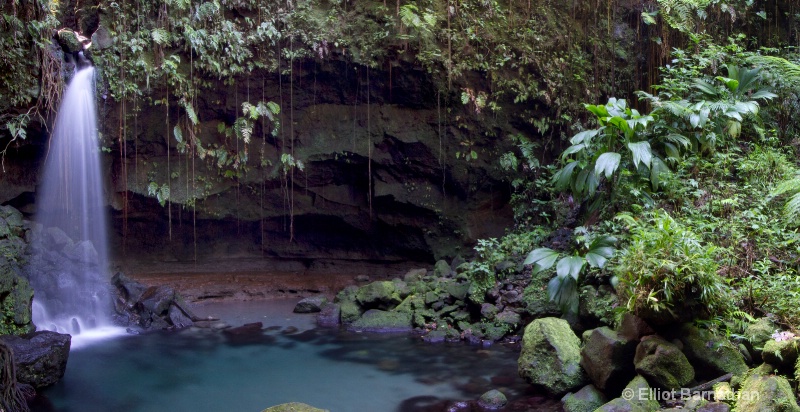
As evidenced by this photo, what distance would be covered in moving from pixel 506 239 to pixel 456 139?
2.65 m

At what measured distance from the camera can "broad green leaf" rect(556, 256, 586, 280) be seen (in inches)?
265

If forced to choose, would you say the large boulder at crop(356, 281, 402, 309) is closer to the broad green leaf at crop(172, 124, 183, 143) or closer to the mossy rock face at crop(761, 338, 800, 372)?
the broad green leaf at crop(172, 124, 183, 143)

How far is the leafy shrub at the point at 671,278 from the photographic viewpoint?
17.2 ft

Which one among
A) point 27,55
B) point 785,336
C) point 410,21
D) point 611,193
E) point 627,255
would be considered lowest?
point 785,336

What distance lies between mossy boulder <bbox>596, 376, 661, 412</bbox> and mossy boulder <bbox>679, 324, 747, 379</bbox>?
513 millimetres

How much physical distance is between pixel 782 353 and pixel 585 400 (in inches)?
68.8

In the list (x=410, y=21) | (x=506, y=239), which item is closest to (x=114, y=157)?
(x=410, y=21)

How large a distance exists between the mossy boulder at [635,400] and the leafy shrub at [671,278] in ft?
2.12

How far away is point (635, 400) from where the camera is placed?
5086 mm

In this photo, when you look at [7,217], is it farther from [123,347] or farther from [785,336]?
[785,336]

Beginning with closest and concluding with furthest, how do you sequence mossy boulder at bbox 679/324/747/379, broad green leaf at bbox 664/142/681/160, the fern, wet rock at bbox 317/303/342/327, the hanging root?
mossy boulder at bbox 679/324/747/379
the hanging root
the fern
broad green leaf at bbox 664/142/681/160
wet rock at bbox 317/303/342/327

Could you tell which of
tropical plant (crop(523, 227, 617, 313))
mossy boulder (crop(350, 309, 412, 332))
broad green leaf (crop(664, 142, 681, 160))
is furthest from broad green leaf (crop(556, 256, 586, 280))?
mossy boulder (crop(350, 309, 412, 332))

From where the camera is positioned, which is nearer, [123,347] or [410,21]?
[123,347]

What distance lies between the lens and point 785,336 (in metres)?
4.74
